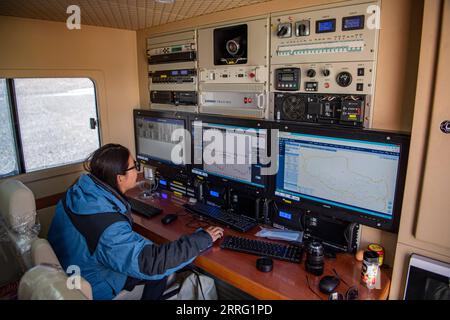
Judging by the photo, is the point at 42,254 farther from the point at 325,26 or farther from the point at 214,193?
the point at 325,26

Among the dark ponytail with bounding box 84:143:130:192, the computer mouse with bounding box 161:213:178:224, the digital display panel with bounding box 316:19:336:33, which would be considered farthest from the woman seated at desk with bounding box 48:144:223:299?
the digital display panel with bounding box 316:19:336:33

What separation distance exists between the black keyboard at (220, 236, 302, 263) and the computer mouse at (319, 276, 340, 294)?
205mm

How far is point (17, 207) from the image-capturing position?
1635 millimetres

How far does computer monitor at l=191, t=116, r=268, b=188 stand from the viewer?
6.50ft

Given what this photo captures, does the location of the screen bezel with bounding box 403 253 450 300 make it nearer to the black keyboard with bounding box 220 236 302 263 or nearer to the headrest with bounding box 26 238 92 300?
the black keyboard with bounding box 220 236 302 263

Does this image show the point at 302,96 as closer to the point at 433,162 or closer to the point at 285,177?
the point at 285,177

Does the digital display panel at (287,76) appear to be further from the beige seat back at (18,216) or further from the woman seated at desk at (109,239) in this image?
the beige seat back at (18,216)

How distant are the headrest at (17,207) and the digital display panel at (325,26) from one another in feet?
5.41

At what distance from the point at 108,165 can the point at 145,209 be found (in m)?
A: 0.64

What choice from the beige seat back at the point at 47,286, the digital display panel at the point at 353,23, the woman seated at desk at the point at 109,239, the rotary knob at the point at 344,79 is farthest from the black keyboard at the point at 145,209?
the digital display panel at the point at 353,23

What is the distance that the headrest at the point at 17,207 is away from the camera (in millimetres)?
1629

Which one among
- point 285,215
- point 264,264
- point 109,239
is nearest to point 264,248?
point 264,264
